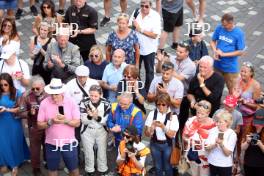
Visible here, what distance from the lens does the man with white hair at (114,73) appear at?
353 inches

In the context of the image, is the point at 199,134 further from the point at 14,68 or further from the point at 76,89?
the point at 14,68

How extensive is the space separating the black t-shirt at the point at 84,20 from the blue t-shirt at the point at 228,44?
2.19 m

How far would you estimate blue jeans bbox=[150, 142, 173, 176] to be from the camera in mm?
8211

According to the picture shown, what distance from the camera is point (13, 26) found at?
9.98 meters

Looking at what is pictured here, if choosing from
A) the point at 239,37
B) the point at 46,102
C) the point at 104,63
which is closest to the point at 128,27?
the point at 104,63

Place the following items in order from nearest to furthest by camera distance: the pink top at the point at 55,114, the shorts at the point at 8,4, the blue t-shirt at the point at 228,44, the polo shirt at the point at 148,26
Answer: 1. the pink top at the point at 55,114
2. the blue t-shirt at the point at 228,44
3. the polo shirt at the point at 148,26
4. the shorts at the point at 8,4

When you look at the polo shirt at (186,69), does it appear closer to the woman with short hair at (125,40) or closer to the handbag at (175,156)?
the handbag at (175,156)

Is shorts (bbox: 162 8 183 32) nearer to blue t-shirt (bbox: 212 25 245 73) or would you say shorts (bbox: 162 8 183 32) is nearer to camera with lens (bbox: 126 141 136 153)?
blue t-shirt (bbox: 212 25 245 73)

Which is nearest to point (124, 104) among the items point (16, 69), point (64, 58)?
point (64, 58)

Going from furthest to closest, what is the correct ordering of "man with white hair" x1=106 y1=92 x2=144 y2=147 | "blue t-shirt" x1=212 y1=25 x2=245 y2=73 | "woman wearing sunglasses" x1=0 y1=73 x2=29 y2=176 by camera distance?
"blue t-shirt" x1=212 y1=25 x2=245 y2=73 → "woman wearing sunglasses" x1=0 y1=73 x2=29 y2=176 → "man with white hair" x1=106 y1=92 x2=144 y2=147

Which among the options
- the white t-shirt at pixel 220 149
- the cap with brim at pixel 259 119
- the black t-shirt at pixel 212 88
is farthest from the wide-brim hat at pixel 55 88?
the cap with brim at pixel 259 119

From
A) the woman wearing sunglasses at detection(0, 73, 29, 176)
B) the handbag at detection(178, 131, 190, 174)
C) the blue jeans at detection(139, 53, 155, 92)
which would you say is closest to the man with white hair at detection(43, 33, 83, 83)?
the woman wearing sunglasses at detection(0, 73, 29, 176)

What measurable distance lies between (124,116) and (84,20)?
8.79 feet

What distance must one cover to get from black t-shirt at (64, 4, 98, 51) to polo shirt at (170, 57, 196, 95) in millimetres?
1971
